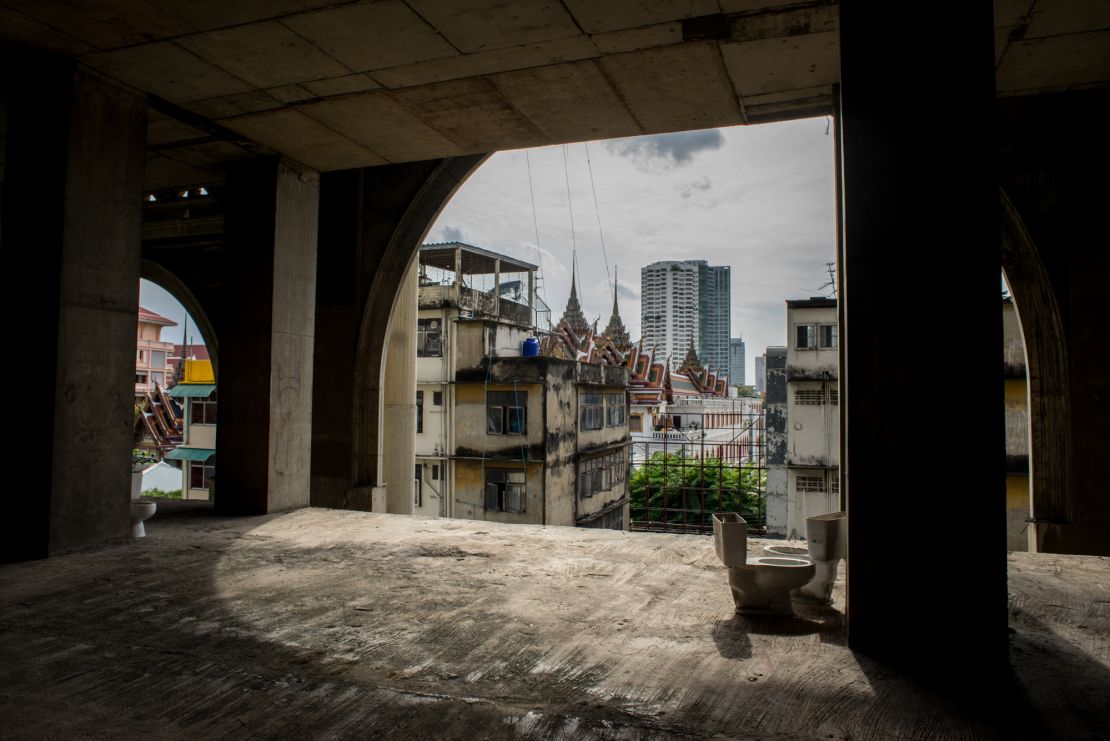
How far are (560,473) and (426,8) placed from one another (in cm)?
1938

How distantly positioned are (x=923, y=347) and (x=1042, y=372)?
5537 millimetres

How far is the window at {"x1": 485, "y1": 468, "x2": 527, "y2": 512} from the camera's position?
21906 mm

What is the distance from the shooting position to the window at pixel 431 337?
23.2 metres

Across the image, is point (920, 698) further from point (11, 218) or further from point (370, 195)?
point (370, 195)

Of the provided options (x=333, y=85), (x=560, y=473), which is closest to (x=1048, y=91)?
(x=333, y=85)

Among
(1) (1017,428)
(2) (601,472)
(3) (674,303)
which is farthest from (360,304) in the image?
(3) (674,303)

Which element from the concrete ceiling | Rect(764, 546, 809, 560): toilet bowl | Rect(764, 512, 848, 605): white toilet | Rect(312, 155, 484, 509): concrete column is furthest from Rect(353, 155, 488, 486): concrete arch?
Rect(764, 512, 848, 605): white toilet

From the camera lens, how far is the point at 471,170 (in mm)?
8695

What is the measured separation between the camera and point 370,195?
9008 millimetres

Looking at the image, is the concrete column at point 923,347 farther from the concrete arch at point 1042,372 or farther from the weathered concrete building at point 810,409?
the weathered concrete building at point 810,409

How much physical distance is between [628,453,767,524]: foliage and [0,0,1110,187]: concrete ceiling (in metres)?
21.9

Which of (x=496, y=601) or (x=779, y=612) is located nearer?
(x=779, y=612)

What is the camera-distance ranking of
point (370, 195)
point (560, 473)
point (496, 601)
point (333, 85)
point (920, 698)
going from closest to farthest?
point (920, 698), point (496, 601), point (333, 85), point (370, 195), point (560, 473)

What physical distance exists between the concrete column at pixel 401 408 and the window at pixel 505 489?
11.5 metres
